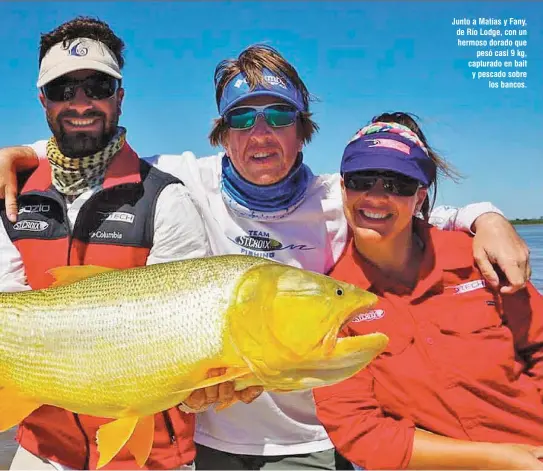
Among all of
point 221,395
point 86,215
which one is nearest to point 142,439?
point 221,395

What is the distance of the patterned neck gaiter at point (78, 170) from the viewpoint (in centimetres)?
468

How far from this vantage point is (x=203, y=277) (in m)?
3.35

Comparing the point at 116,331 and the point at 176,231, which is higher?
the point at 176,231

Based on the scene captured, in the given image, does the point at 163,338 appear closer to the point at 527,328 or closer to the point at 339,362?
the point at 339,362

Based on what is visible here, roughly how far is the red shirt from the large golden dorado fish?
1055 mm

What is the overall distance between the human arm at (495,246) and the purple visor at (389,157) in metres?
0.60

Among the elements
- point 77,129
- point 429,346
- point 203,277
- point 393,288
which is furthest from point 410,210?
point 77,129

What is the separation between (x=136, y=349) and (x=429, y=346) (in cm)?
202

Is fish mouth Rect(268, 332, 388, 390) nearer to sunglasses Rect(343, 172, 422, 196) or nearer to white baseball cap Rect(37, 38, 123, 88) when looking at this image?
sunglasses Rect(343, 172, 422, 196)

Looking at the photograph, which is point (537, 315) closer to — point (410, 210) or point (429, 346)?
point (429, 346)

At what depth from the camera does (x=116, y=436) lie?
3.41 meters

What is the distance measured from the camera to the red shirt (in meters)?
3.98

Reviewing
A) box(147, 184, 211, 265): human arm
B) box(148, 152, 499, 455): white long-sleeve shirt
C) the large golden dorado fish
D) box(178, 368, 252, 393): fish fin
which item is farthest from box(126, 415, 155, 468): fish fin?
box(148, 152, 499, 455): white long-sleeve shirt

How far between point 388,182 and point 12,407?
9.61 ft
